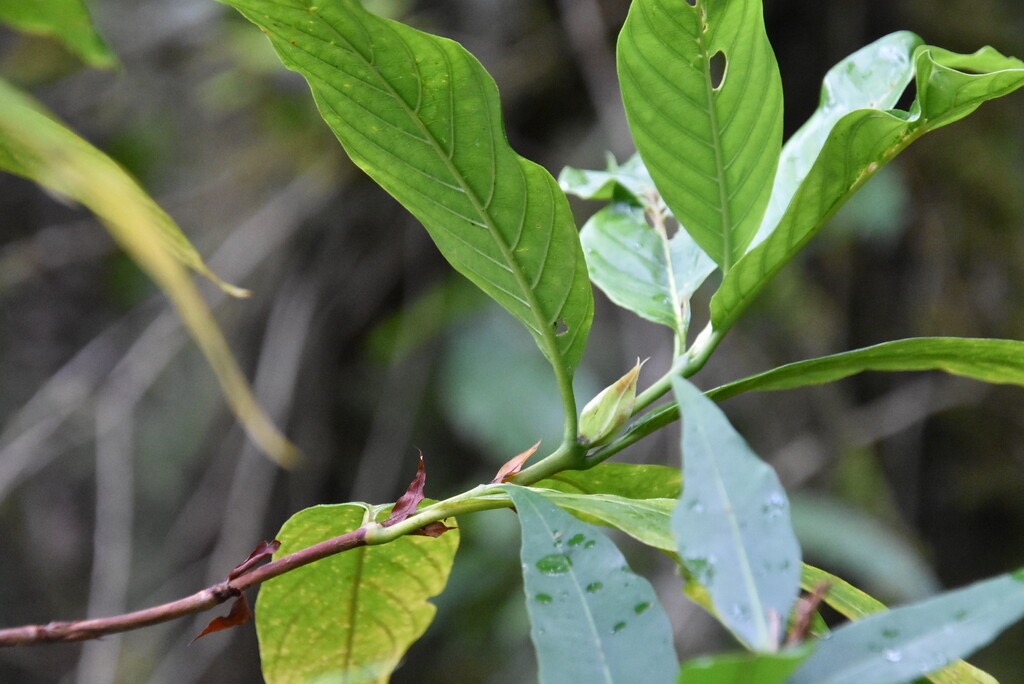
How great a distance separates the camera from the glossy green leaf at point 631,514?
381 millimetres

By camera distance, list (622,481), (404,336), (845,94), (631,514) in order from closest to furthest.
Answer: (631,514) → (622,481) → (845,94) → (404,336)

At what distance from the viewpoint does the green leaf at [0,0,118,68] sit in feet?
1.43

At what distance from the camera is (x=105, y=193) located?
292mm

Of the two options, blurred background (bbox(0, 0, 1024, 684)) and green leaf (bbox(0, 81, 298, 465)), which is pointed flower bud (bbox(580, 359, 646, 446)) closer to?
green leaf (bbox(0, 81, 298, 465))

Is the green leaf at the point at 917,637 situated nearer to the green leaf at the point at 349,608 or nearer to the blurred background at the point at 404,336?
the green leaf at the point at 349,608

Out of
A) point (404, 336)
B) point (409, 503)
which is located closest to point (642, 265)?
point (409, 503)

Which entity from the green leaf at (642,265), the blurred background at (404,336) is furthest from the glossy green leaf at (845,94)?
the blurred background at (404,336)

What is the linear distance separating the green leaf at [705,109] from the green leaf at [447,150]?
0.07 meters

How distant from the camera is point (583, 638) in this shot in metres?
0.33

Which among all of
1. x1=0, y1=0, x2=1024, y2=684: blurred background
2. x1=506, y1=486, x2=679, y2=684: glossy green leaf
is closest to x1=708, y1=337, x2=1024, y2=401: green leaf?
x1=506, y1=486, x2=679, y2=684: glossy green leaf

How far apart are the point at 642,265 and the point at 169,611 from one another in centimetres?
36

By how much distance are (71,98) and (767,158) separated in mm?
1820

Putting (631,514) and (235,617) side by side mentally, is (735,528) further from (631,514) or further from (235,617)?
(235,617)

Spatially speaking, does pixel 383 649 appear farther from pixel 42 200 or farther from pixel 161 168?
pixel 42 200
